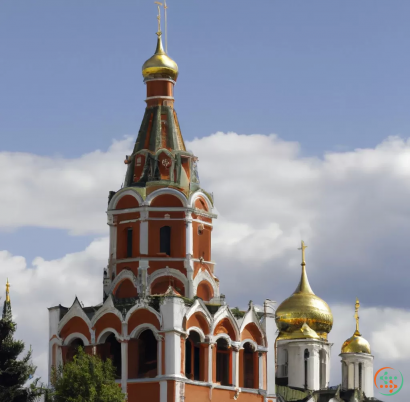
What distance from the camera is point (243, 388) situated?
56.6m

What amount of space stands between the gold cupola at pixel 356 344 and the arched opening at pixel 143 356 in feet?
68.1

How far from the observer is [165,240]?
56969 millimetres

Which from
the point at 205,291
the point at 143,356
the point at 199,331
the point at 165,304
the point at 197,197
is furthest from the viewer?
the point at 197,197

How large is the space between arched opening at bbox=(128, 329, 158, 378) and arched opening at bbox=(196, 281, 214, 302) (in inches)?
115

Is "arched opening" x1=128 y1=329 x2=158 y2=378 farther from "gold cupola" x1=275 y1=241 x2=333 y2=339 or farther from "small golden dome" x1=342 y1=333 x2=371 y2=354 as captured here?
"small golden dome" x1=342 y1=333 x2=371 y2=354

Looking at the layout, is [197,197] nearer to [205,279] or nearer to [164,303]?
[205,279]

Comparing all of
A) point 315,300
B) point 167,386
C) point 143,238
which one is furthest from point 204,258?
point 315,300

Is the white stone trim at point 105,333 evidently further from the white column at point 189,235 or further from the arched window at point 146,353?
the white column at point 189,235

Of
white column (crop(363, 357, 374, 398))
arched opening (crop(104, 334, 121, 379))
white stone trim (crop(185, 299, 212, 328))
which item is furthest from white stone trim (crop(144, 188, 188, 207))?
white column (crop(363, 357, 374, 398))

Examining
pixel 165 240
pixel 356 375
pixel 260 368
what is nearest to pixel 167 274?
pixel 165 240

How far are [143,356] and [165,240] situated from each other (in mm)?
4588

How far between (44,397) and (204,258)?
9223 millimetres

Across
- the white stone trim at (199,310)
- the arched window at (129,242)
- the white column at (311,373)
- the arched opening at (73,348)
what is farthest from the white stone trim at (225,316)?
the white column at (311,373)

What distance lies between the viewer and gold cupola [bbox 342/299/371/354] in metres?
73.7
